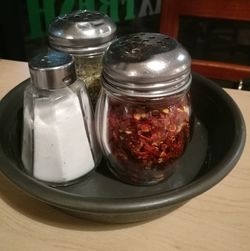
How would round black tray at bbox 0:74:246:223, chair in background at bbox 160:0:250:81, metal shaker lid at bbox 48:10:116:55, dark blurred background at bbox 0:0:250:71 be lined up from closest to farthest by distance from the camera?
round black tray at bbox 0:74:246:223, metal shaker lid at bbox 48:10:116:55, chair in background at bbox 160:0:250:81, dark blurred background at bbox 0:0:250:71

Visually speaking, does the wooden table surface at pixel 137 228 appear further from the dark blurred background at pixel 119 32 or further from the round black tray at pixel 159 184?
the dark blurred background at pixel 119 32

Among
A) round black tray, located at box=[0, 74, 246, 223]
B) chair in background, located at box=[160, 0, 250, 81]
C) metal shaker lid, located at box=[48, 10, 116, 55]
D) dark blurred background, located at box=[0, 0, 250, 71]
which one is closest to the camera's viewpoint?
round black tray, located at box=[0, 74, 246, 223]

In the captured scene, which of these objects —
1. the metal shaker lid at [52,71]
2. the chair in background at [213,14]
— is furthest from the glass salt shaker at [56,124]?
the chair in background at [213,14]

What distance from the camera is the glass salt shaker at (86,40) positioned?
20.5 inches

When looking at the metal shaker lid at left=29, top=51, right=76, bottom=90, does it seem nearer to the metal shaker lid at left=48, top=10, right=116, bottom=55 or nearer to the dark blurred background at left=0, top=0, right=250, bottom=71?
the metal shaker lid at left=48, top=10, right=116, bottom=55

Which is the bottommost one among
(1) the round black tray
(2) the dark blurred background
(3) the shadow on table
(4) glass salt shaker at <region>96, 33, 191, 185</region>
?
(2) the dark blurred background

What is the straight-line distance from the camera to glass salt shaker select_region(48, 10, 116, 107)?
1.71 ft

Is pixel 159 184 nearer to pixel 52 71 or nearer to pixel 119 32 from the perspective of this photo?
pixel 52 71

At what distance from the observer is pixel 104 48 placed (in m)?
0.54

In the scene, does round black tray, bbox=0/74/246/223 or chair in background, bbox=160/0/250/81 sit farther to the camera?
chair in background, bbox=160/0/250/81

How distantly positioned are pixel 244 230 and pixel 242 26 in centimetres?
129

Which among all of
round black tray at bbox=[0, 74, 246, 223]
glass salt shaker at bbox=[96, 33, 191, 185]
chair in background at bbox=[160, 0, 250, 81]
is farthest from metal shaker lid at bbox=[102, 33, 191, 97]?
chair in background at bbox=[160, 0, 250, 81]

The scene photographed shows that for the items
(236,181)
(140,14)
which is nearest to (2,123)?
(236,181)

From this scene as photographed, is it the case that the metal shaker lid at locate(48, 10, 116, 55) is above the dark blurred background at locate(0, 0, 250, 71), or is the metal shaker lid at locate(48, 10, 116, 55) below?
above
